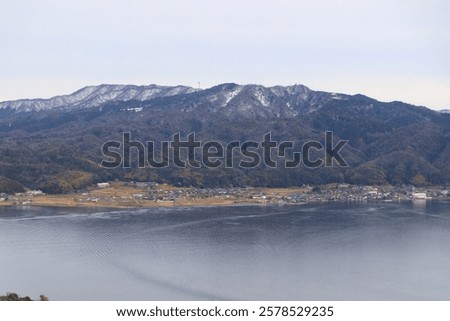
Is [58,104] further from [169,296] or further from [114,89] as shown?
[169,296]

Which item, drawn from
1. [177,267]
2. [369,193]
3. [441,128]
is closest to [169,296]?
[177,267]

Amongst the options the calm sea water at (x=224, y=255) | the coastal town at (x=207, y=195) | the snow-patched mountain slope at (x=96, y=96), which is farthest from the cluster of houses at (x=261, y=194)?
the snow-patched mountain slope at (x=96, y=96)

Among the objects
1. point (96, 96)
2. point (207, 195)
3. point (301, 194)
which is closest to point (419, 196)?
point (301, 194)

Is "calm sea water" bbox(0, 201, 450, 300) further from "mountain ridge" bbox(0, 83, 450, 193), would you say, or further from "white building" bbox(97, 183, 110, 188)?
"mountain ridge" bbox(0, 83, 450, 193)

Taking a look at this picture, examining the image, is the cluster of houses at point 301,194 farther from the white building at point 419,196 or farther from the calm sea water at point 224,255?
the calm sea water at point 224,255

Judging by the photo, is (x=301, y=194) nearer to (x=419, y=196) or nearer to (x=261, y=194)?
(x=261, y=194)
